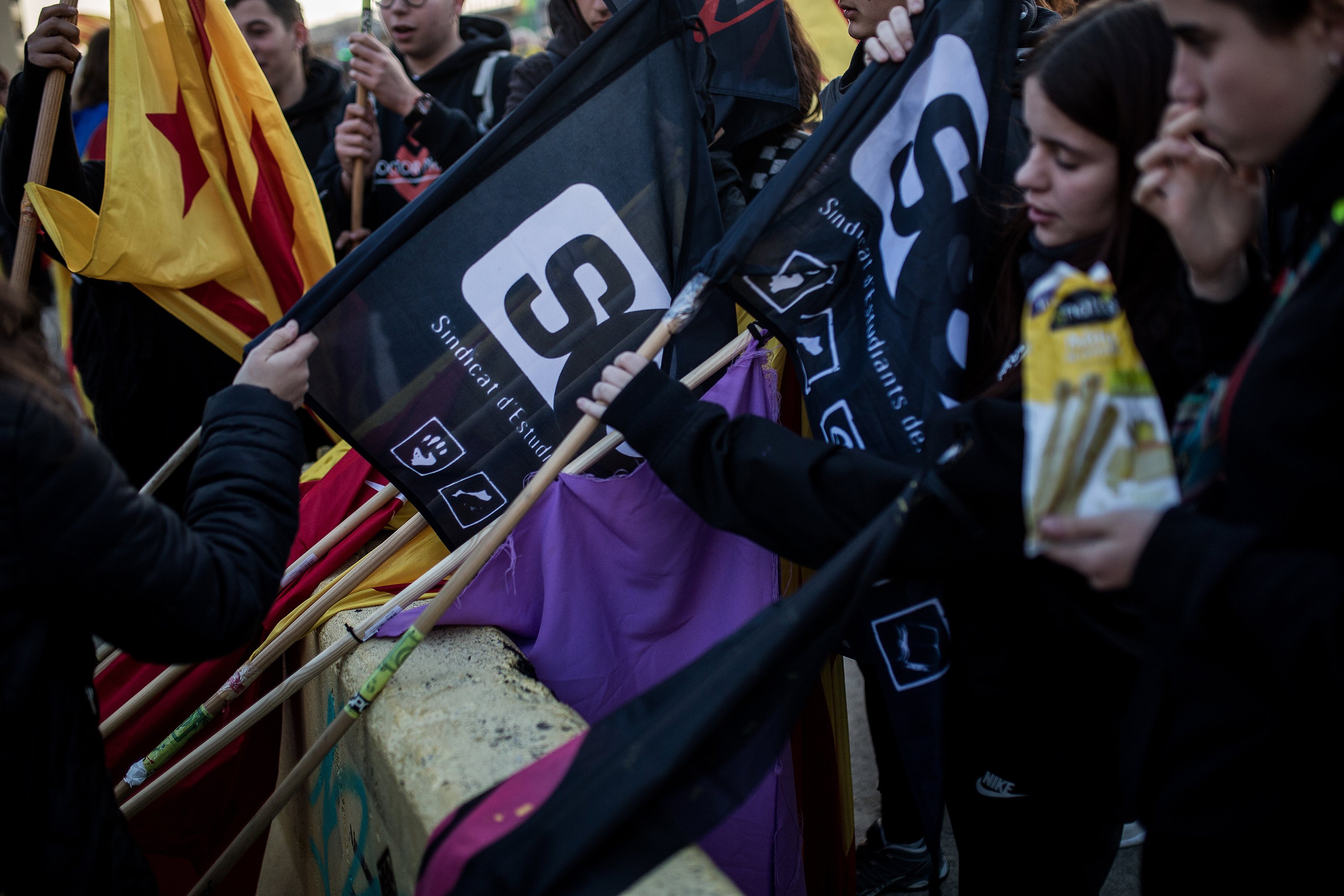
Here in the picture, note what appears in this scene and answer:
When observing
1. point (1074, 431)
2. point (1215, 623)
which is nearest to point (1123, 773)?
point (1215, 623)

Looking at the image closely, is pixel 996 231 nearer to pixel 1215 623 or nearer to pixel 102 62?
pixel 1215 623

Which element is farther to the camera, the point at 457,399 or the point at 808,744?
the point at 808,744

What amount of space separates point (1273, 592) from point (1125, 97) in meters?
0.85

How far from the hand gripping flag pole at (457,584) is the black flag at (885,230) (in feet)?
0.37

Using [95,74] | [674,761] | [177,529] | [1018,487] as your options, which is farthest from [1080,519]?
[95,74]

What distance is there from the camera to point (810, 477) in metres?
1.74

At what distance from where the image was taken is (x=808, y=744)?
2553 millimetres

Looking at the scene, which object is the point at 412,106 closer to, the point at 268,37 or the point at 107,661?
the point at 268,37

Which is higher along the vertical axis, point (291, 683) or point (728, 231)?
point (728, 231)

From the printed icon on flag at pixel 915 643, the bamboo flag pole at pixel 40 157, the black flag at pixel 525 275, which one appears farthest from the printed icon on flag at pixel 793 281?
the bamboo flag pole at pixel 40 157

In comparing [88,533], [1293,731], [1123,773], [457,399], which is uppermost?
[88,533]

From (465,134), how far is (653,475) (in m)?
1.86

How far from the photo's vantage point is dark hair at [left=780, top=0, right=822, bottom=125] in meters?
2.90

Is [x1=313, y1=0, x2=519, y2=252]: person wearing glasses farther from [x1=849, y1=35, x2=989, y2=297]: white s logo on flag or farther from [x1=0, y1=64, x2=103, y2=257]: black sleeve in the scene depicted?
[x1=849, y1=35, x2=989, y2=297]: white s logo on flag
